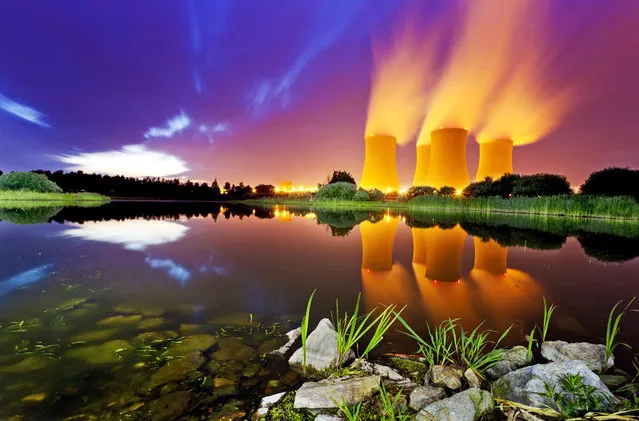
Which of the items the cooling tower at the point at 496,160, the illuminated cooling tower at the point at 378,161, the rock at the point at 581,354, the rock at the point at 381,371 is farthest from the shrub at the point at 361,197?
the rock at the point at 381,371

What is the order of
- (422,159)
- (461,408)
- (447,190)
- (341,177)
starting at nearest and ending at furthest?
(461,408), (447,190), (341,177), (422,159)

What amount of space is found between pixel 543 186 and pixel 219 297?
169 ft

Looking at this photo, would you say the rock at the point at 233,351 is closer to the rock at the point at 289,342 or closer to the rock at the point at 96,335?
the rock at the point at 289,342

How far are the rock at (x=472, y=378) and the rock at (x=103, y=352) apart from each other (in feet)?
12.9

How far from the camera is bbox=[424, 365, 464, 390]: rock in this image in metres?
3.13

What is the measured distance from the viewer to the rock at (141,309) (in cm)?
500

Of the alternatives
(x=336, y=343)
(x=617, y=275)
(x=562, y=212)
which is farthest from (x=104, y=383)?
(x=562, y=212)

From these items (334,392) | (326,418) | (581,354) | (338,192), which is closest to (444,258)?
(581,354)

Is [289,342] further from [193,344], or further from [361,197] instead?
[361,197]

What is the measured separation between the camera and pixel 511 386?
115 inches

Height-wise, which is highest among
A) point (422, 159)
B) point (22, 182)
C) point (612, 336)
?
point (422, 159)

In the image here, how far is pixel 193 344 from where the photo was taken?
400 centimetres

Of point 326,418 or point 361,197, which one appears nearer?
point 326,418

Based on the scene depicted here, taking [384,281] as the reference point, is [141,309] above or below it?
above
